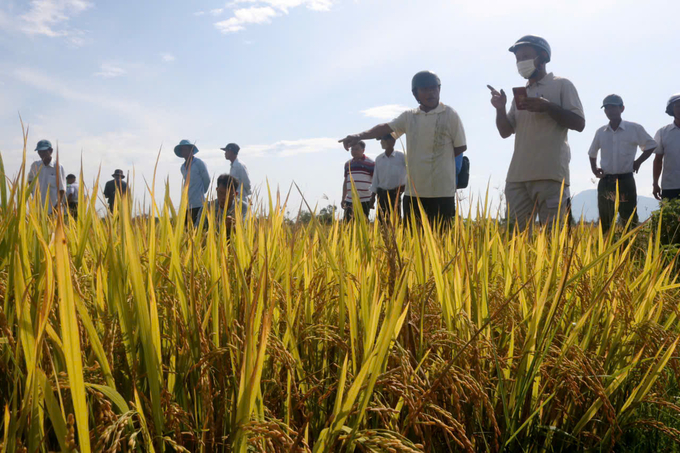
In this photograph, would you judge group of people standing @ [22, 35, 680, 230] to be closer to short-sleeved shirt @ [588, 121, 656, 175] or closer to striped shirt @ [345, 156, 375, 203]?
short-sleeved shirt @ [588, 121, 656, 175]

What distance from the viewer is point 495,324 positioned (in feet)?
4.48

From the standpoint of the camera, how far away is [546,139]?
3.61 metres

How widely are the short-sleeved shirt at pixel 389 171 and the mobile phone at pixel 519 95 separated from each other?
9.95ft

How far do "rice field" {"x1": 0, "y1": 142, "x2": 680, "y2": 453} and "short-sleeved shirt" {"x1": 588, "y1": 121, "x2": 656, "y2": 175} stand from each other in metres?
5.28

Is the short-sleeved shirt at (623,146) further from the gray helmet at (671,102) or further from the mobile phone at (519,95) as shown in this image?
the mobile phone at (519,95)

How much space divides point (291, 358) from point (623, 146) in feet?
21.4

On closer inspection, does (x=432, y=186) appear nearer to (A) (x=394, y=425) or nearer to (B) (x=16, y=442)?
(A) (x=394, y=425)

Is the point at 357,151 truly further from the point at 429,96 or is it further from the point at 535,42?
the point at 535,42

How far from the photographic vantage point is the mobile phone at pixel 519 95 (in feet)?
11.5

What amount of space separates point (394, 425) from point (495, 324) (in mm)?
494

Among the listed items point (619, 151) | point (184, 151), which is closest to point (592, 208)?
point (619, 151)

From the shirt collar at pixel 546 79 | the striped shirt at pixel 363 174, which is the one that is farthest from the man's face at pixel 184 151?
the shirt collar at pixel 546 79

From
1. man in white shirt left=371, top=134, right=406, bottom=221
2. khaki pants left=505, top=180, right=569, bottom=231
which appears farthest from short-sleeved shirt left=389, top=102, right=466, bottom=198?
man in white shirt left=371, top=134, right=406, bottom=221

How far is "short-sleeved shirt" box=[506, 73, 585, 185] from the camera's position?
11.8 feet
